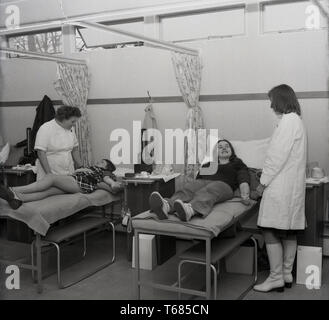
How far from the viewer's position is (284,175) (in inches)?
129

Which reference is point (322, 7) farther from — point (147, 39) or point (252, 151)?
point (147, 39)

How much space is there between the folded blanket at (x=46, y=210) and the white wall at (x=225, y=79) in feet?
2.84

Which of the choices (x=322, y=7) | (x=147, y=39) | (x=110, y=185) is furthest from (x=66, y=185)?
(x=322, y=7)

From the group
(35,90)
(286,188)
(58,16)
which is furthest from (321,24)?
(35,90)

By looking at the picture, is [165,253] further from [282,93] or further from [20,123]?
[20,123]

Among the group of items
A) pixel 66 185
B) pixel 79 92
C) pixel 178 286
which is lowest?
pixel 178 286

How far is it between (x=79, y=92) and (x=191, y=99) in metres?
1.38

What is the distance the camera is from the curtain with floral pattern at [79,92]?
5112 millimetres

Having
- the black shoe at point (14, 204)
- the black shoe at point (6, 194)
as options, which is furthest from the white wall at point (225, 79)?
the black shoe at point (14, 204)

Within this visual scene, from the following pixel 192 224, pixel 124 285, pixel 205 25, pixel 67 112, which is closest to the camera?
pixel 192 224

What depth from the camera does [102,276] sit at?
12.6ft

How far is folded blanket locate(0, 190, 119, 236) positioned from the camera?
3410mm

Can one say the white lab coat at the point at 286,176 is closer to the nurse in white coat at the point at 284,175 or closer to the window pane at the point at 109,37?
the nurse in white coat at the point at 284,175

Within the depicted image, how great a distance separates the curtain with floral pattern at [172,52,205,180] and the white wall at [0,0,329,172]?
100mm
